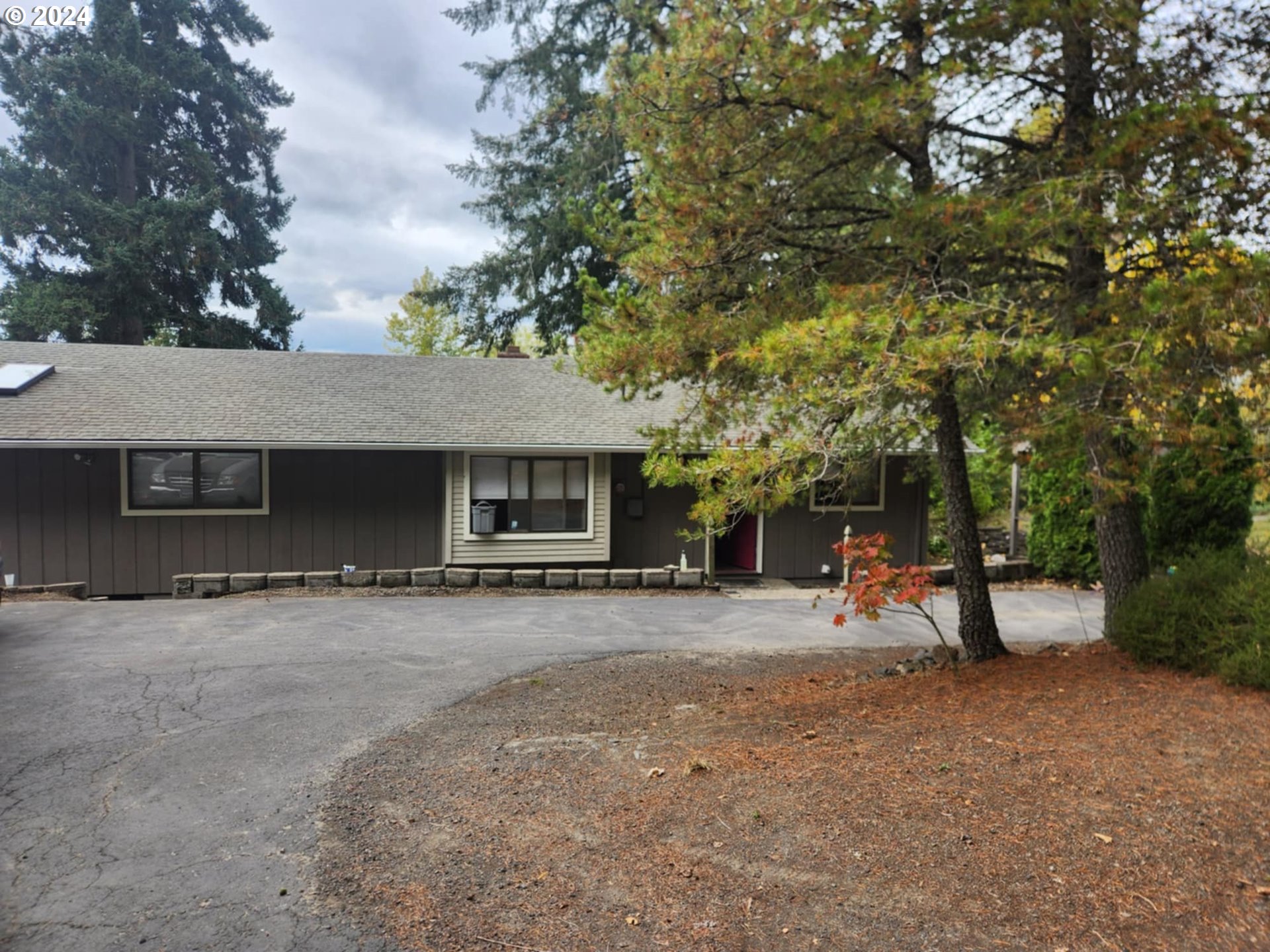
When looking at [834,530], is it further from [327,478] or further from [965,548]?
[327,478]

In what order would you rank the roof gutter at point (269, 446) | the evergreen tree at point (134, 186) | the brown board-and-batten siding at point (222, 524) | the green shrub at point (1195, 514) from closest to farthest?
the roof gutter at point (269, 446) < the brown board-and-batten siding at point (222, 524) < the green shrub at point (1195, 514) < the evergreen tree at point (134, 186)

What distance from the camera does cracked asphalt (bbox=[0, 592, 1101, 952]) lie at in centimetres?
319

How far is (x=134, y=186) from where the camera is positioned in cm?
2602

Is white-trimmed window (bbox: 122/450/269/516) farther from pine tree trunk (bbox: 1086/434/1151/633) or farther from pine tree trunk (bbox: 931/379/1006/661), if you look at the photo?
pine tree trunk (bbox: 1086/434/1151/633)

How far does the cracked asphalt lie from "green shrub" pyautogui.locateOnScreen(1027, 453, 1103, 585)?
5.03 feet

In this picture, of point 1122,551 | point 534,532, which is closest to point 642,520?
point 534,532

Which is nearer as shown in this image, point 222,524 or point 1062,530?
point 222,524

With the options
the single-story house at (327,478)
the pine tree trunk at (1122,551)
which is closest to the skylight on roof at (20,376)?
the single-story house at (327,478)

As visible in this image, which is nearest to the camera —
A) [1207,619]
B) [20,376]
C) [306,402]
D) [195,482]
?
[1207,619]

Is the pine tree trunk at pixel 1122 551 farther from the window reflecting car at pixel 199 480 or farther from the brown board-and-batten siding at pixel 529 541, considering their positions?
the window reflecting car at pixel 199 480

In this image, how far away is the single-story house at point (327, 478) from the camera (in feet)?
38.2

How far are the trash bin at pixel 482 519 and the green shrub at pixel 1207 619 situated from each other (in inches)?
352

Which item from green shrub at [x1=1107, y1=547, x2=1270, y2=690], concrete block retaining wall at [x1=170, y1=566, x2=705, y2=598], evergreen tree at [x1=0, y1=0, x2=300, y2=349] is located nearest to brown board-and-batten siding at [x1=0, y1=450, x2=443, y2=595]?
concrete block retaining wall at [x1=170, y1=566, x2=705, y2=598]

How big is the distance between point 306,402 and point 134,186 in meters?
18.7
